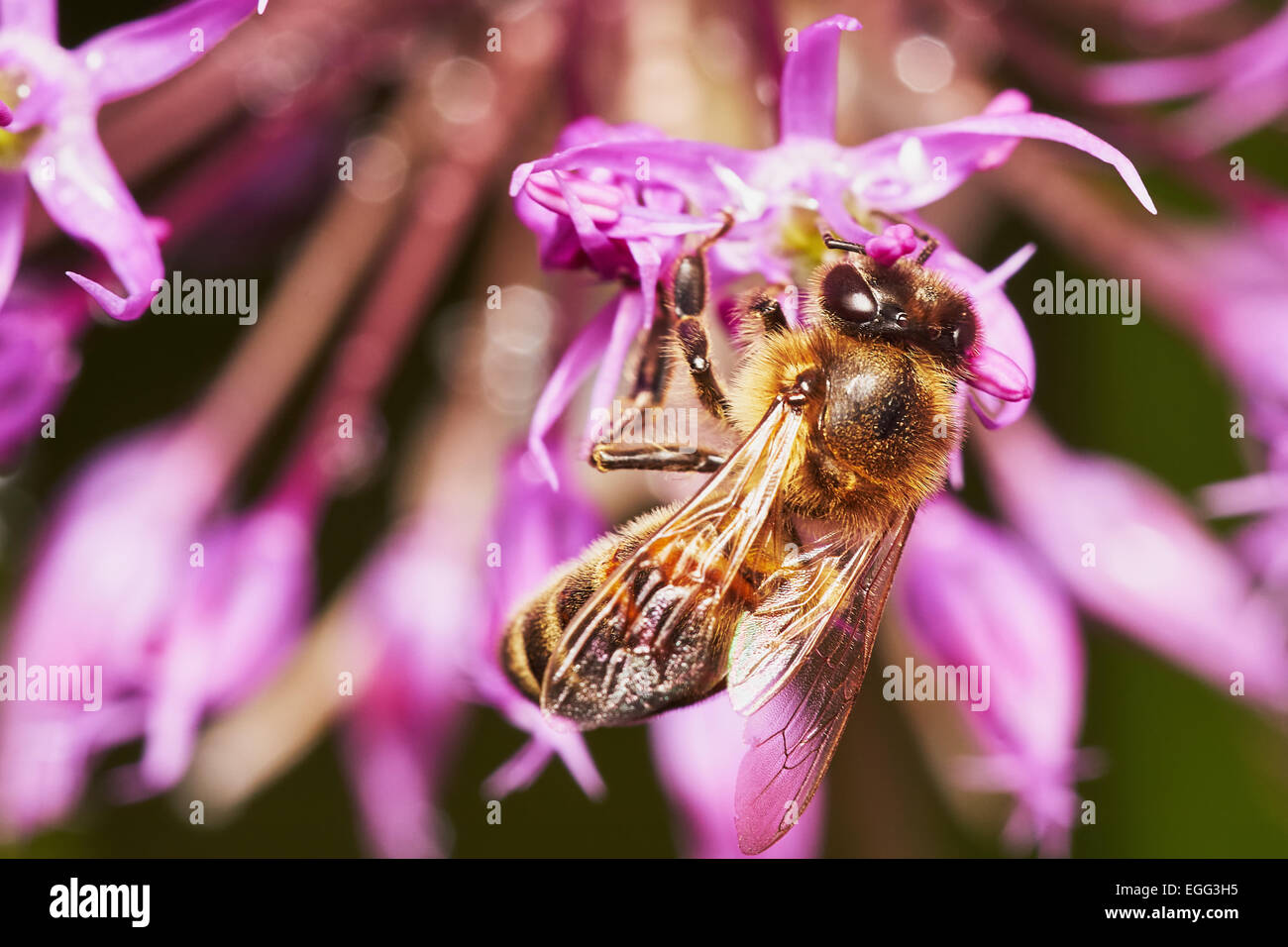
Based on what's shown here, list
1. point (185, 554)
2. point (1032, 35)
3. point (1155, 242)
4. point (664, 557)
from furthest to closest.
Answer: point (1032, 35) < point (1155, 242) < point (185, 554) < point (664, 557)

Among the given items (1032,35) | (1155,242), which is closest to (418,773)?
(1155,242)

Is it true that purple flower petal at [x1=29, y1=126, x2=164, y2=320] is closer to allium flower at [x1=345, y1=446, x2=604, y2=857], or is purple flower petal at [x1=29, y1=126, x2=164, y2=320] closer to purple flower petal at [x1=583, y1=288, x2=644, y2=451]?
purple flower petal at [x1=583, y1=288, x2=644, y2=451]

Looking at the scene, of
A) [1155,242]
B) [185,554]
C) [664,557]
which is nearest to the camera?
[664,557]

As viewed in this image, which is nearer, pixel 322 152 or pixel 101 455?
pixel 101 455

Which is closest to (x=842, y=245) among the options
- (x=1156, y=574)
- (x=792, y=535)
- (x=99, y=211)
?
(x=792, y=535)

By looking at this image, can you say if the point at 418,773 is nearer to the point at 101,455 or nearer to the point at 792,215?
the point at 101,455

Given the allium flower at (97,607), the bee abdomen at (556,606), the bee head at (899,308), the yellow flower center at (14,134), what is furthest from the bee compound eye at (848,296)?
the allium flower at (97,607)

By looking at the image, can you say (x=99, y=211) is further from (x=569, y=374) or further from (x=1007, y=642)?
(x=1007, y=642)
